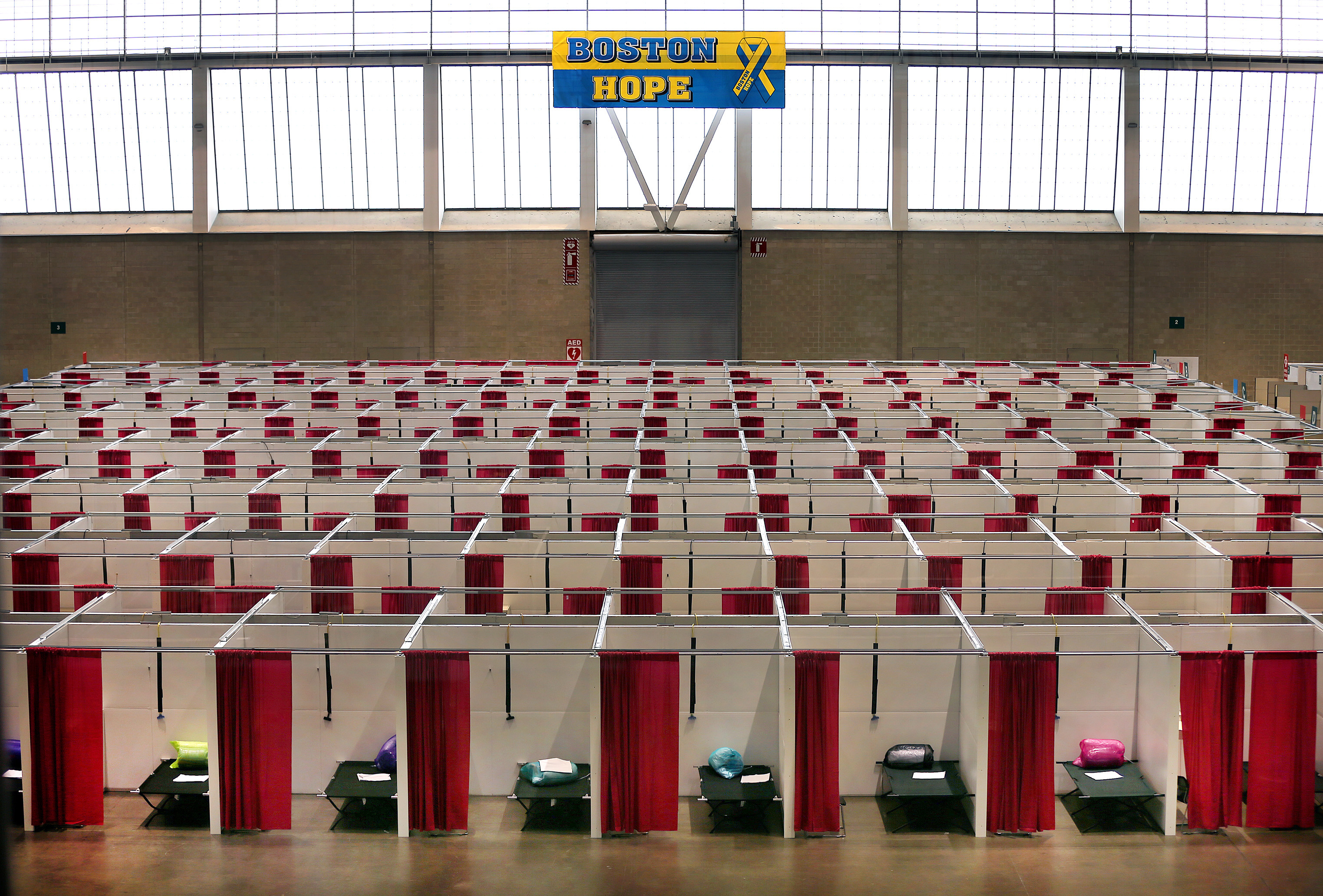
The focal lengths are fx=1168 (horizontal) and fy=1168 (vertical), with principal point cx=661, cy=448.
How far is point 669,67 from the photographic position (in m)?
34.8

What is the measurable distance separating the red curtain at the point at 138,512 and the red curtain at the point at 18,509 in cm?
154

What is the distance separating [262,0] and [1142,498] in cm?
3408

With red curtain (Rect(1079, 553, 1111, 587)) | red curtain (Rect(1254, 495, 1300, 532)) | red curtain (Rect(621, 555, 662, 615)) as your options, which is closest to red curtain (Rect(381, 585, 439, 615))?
red curtain (Rect(621, 555, 662, 615))

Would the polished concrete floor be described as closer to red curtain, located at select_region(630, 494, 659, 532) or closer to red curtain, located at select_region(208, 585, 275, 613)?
red curtain, located at select_region(208, 585, 275, 613)

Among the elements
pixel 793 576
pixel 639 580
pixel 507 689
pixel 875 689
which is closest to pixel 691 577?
pixel 639 580

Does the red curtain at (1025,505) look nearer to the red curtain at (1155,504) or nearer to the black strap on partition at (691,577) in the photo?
the red curtain at (1155,504)

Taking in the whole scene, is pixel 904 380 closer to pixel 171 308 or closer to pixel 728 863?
pixel 728 863

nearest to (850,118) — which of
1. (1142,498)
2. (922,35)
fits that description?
(922,35)

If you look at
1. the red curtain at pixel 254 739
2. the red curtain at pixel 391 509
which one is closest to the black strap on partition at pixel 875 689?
the red curtain at pixel 254 739

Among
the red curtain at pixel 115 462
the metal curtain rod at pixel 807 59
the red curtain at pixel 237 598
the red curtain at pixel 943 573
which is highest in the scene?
the metal curtain rod at pixel 807 59

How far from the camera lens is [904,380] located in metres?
33.1

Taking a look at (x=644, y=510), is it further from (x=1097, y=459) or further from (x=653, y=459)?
(x=1097, y=459)

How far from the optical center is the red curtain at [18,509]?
19.3m

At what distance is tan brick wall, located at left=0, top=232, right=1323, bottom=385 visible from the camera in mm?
40656
